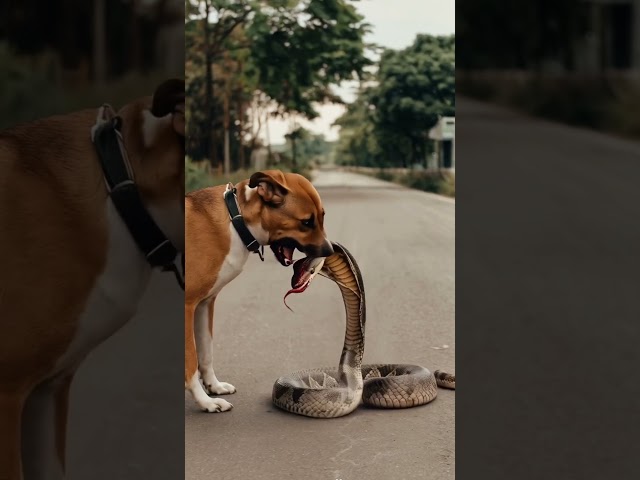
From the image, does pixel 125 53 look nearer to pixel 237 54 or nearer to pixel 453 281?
pixel 237 54

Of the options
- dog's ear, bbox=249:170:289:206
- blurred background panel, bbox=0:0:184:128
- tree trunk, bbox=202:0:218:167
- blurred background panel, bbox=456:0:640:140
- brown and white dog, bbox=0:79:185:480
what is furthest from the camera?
blurred background panel, bbox=456:0:640:140

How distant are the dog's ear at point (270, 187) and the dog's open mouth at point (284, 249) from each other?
0.07m

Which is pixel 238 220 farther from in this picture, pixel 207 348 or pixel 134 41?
pixel 134 41

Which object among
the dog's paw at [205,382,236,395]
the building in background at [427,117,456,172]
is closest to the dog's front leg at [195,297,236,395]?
the dog's paw at [205,382,236,395]

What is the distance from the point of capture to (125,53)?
3.37ft

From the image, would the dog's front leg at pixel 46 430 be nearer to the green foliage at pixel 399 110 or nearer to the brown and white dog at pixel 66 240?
the brown and white dog at pixel 66 240

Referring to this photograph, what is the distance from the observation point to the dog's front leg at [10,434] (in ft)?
2.80

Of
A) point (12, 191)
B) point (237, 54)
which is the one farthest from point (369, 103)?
point (12, 191)

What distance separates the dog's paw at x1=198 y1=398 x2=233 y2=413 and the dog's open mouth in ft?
1.09

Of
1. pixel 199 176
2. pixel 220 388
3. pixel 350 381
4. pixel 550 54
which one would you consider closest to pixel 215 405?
pixel 220 388

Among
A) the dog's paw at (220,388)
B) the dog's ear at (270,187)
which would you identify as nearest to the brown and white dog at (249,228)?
the dog's ear at (270,187)

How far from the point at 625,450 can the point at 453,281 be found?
2.35 feet

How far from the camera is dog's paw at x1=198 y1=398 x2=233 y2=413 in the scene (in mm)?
1623

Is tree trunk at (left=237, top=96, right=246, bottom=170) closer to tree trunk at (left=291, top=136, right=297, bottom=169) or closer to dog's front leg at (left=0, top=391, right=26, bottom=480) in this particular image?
tree trunk at (left=291, top=136, right=297, bottom=169)
